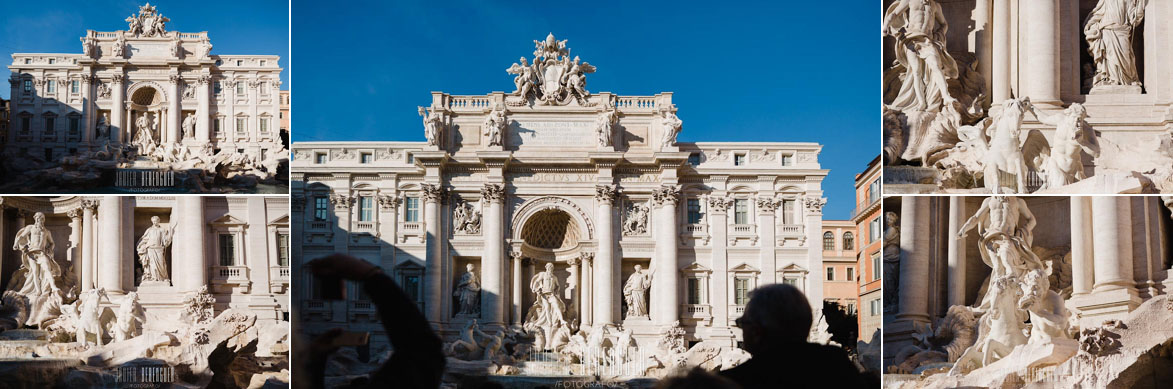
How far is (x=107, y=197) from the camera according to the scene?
17391 mm

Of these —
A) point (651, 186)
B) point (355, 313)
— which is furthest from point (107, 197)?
point (651, 186)

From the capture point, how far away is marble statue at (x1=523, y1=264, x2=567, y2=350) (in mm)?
23281

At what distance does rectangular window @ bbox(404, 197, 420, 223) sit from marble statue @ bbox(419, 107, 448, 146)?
1286mm

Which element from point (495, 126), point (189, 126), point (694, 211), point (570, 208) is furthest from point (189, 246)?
Result: point (694, 211)

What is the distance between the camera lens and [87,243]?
1733 centimetres

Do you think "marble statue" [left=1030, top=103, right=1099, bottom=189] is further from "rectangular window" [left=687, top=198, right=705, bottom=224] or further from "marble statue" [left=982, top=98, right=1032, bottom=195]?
"rectangular window" [left=687, top=198, right=705, bottom=224]

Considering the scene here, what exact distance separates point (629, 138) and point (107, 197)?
10878 millimetres

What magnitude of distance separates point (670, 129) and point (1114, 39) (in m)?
10.8

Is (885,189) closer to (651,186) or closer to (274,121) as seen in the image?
(274,121)

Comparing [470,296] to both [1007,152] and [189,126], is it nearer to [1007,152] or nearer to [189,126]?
[189,126]

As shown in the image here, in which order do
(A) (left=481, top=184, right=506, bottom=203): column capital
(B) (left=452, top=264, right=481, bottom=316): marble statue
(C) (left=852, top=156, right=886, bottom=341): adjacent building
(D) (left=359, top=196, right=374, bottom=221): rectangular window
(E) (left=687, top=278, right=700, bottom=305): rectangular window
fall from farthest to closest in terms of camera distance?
(C) (left=852, top=156, right=886, bottom=341): adjacent building → (D) (left=359, top=196, right=374, bottom=221): rectangular window → (E) (left=687, top=278, right=700, bottom=305): rectangular window → (A) (left=481, top=184, right=506, bottom=203): column capital → (B) (left=452, top=264, right=481, bottom=316): marble statue

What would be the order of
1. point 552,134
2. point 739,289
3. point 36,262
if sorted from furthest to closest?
point 552,134 < point 739,289 < point 36,262

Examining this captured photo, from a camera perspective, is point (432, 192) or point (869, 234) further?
point (869, 234)

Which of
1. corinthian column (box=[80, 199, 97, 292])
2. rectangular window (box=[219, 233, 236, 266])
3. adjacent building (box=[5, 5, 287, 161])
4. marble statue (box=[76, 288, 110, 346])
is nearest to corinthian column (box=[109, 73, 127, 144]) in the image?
adjacent building (box=[5, 5, 287, 161])
